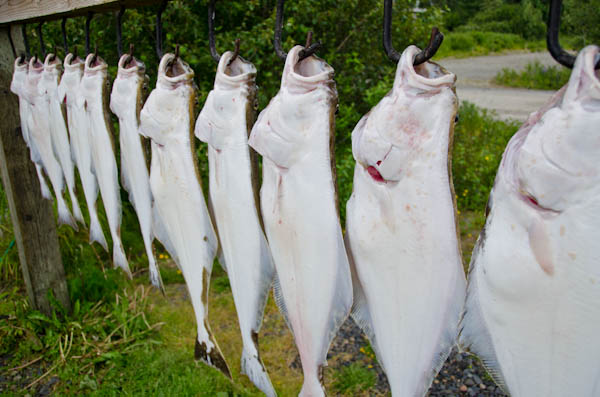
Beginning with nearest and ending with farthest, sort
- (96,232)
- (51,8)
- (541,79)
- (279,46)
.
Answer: (279,46) → (51,8) → (96,232) → (541,79)

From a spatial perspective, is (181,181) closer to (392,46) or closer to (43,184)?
(392,46)

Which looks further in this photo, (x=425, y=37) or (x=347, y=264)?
(x=425, y=37)

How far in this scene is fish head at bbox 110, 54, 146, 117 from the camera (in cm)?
153

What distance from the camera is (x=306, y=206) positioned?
1.13m

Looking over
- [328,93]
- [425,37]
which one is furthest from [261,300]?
[425,37]

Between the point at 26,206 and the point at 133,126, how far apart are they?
1.73 m

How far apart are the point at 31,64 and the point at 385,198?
1.84 m

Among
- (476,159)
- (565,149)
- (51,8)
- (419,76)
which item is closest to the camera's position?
(565,149)

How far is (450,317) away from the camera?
1023 mm

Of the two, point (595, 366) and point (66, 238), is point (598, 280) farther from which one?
point (66, 238)

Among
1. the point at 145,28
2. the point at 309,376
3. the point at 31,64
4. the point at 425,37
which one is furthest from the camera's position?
the point at 425,37

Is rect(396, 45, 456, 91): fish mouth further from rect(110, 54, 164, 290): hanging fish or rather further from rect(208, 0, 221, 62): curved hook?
rect(110, 54, 164, 290): hanging fish

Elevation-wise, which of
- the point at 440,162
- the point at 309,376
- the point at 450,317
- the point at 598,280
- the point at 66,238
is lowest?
the point at 66,238

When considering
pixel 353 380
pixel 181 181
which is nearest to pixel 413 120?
pixel 181 181
